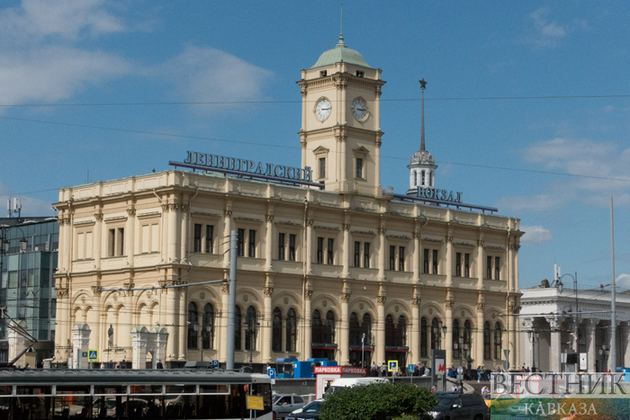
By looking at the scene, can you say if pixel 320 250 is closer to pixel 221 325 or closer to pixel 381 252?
pixel 381 252

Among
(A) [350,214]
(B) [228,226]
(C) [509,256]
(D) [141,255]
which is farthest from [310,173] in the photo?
(C) [509,256]

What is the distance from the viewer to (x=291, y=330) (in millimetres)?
Answer: 77938

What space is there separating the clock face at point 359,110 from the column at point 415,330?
1479 cm

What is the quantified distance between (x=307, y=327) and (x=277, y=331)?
239 cm

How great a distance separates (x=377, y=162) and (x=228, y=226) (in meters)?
16.3

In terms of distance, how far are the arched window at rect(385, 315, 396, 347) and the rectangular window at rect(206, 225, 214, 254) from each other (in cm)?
1721

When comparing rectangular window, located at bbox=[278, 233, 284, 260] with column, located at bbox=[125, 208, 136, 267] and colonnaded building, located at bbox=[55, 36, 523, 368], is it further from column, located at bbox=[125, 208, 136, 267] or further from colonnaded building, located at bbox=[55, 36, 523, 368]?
column, located at bbox=[125, 208, 136, 267]

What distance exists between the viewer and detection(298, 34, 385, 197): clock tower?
271ft

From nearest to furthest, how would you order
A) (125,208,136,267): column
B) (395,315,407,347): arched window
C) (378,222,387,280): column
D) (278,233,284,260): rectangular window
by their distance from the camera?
(125,208,136,267): column < (278,233,284,260): rectangular window < (378,222,387,280): column < (395,315,407,347): arched window

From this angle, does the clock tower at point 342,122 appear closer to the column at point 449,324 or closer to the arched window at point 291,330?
the arched window at point 291,330

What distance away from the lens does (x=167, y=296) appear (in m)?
71.4

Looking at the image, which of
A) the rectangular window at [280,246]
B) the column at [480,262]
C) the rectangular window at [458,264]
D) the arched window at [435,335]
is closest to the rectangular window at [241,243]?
the rectangular window at [280,246]

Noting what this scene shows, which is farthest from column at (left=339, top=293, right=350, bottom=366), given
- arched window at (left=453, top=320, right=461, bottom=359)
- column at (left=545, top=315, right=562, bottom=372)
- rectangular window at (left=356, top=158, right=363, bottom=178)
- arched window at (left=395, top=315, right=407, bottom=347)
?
column at (left=545, top=315, right=562, bottom=372)

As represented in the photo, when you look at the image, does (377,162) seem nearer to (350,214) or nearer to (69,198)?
(350,214)
